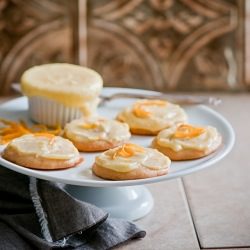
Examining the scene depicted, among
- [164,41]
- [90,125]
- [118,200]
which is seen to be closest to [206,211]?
[118,200]

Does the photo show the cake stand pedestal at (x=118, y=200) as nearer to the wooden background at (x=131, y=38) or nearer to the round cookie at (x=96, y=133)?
the round cookie at (x=96, y=133)

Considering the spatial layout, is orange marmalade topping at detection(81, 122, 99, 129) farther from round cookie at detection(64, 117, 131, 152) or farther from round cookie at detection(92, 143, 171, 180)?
round cookie at detection(92, 143, 171, 180)

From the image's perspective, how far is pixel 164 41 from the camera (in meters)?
2.19

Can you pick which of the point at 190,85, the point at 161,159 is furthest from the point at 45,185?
the point at 190,85

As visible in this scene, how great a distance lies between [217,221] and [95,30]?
0.85 metres

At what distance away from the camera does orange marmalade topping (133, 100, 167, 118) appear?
1.57 meters

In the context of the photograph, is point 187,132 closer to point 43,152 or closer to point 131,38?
point 43,152

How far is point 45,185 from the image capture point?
1.42 metres

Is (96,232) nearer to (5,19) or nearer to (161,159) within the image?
(161,159)

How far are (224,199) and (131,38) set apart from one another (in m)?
0.73

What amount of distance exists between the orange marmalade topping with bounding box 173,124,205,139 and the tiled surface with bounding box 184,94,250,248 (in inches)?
6.1

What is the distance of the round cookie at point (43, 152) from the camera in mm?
1362

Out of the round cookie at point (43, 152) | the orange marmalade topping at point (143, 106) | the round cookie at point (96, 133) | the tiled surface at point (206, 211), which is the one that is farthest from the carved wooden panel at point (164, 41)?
the round cookie at point (43, 152)

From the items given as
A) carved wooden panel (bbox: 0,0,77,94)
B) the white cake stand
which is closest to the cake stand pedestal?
the white cake stand
